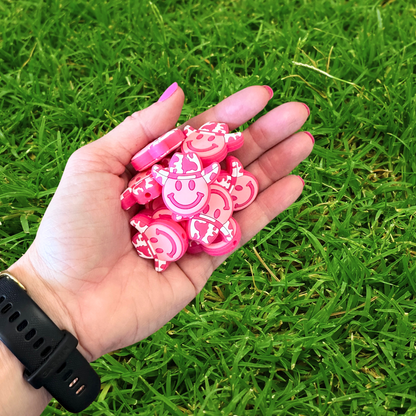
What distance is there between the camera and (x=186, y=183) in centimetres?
180

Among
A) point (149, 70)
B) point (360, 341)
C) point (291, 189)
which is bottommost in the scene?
point (360, 341)

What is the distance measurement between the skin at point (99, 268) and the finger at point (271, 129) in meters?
0.38

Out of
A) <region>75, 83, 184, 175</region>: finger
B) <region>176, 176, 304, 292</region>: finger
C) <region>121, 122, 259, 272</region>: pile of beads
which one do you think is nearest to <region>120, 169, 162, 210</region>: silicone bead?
<region>121, 122, 259, 272</region>: pile of beads

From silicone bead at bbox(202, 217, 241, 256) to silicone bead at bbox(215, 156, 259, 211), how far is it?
152mm

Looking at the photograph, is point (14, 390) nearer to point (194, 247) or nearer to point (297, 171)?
point (194, 247)

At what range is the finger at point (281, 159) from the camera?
6.84 ft

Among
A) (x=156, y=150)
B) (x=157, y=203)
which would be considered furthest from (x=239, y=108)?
(x=157, y=203)

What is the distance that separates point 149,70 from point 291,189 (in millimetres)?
1193

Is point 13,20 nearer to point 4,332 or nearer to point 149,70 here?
point 149,70

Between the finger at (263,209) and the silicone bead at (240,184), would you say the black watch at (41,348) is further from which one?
the silicone bead at (240,184)

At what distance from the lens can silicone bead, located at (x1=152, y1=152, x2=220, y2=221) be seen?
70.8 inches

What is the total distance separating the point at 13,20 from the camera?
289cm

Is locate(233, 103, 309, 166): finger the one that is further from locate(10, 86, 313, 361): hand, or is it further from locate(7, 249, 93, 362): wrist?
locate(7, 249, 93, 362): wrist

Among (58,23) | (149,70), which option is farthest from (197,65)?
(58,23)
